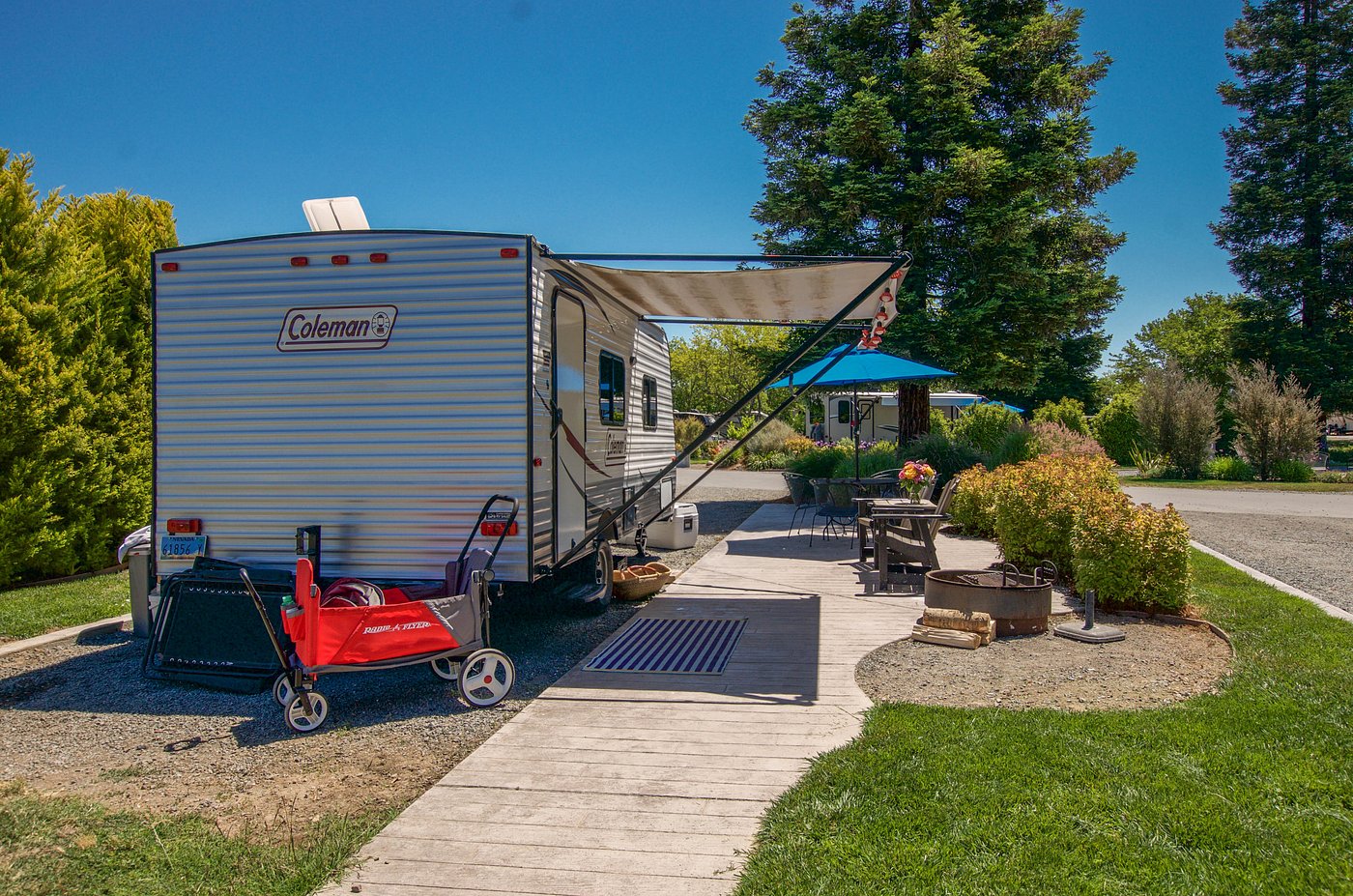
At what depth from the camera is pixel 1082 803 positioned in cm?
322

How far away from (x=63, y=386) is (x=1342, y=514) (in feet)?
57.1

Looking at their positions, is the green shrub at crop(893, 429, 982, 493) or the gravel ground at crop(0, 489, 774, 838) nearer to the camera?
the gravel ground at crop(0, 489, 774, 838)

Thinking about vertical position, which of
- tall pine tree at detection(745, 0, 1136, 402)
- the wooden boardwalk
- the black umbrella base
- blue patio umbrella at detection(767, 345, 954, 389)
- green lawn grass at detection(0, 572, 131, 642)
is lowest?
the wooden boardwalk

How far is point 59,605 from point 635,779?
6316mm

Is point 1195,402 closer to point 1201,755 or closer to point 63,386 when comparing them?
point 1201,755

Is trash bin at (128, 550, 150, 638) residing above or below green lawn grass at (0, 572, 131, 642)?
above

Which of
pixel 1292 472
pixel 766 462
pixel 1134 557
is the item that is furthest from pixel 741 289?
pixel 766 462

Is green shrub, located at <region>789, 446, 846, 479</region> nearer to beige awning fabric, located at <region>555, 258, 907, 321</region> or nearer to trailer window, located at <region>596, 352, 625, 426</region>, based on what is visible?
beige awning fabric, located at <region>555, 258, 907, 321</region>

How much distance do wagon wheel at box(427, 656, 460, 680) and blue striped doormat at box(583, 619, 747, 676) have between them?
0.84m

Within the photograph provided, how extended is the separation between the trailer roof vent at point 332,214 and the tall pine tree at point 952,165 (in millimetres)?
10071

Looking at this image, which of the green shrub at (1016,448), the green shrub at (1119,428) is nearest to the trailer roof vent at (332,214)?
the green shrub at (1016,448)

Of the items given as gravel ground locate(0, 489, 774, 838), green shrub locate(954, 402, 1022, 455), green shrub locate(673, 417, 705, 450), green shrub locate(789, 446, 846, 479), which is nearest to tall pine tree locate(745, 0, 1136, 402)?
green shrub locate(954, 402, 1022, 455)

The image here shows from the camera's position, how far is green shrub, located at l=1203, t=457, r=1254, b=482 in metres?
20.6

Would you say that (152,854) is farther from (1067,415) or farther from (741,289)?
(1067,415)
